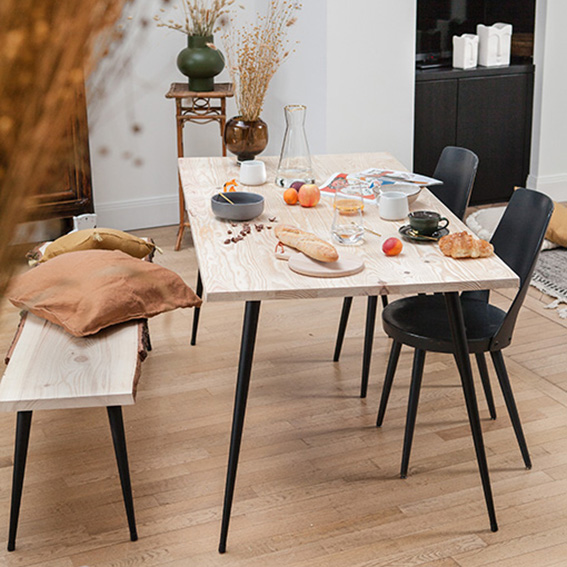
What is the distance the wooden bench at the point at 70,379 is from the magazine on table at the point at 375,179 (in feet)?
2.92

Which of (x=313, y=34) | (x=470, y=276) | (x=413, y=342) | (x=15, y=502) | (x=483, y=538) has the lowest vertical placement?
(x=483, y=538)

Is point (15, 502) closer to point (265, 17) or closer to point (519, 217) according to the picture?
point (519, 217)

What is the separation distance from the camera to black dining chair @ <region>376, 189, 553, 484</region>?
2.35m

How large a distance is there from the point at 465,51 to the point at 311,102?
1109 millimetres

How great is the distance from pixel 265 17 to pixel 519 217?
9.37 feet

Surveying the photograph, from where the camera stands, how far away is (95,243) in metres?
2.98

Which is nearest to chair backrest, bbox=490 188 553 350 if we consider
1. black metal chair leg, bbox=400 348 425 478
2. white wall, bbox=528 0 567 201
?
black metal chair leg, bbox=400 348 425 478

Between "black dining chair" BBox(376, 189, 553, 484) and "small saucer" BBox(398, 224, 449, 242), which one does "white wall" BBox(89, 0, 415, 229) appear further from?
"small saucer" BBox(398, 224, 449, 242)

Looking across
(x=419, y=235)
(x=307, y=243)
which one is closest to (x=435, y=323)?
(x=419, y=235)

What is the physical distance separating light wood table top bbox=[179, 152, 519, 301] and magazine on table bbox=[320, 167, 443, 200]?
54 millimetres

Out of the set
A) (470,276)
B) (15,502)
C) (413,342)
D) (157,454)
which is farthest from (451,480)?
(15,502)

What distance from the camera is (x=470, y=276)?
82.4 inches

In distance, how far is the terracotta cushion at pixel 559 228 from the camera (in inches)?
180

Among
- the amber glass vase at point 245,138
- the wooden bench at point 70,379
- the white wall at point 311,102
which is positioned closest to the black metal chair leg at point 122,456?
the wooden bench at point 70,379
